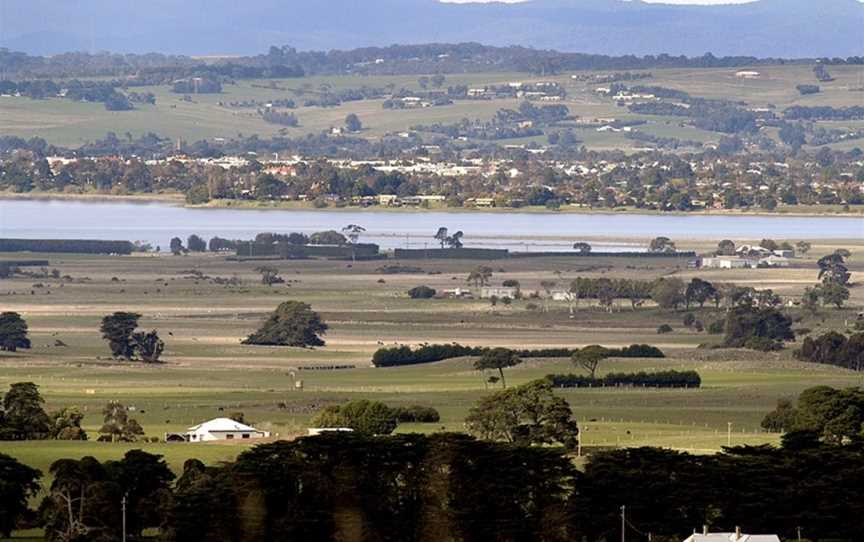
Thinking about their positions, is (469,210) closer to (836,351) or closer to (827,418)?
(836,351)

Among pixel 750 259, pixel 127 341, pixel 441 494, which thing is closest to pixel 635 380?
pixel 127 341

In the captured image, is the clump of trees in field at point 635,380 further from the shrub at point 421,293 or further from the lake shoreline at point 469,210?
the lake shoreline at point 469,210

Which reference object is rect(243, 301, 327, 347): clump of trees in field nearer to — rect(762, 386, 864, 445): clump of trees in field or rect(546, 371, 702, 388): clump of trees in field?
rect(546, 371, 702, 388): clump of trees in field

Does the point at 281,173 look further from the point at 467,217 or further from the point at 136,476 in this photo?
the point at 136,476

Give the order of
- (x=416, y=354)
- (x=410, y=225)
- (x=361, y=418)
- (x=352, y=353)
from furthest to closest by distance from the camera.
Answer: (x=410, y=225)
(x=352, y=353)
(x=416, y=354)
(x=361, y=418)

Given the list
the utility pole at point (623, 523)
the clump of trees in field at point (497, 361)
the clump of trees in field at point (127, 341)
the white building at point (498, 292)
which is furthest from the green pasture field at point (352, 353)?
the utility pole at point (623, 523)

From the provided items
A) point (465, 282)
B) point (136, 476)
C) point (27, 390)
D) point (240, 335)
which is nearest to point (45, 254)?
point (465, 282)
